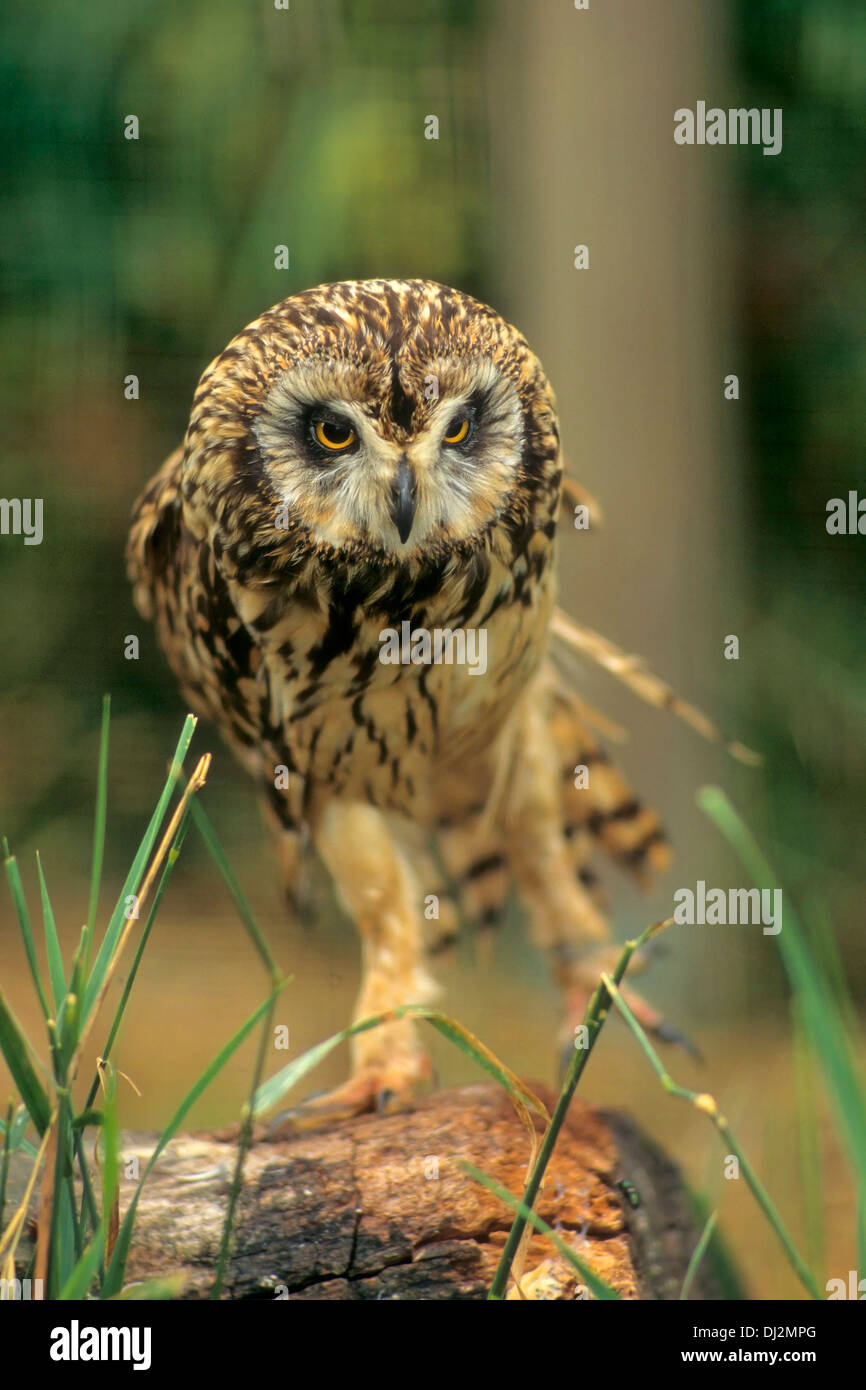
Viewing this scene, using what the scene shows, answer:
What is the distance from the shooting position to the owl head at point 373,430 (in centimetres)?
85

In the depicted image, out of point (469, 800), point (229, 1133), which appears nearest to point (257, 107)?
point (469, 800)

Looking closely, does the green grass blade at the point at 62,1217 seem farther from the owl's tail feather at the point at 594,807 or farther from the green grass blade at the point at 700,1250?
the owl's tail feather at the point at 594,807

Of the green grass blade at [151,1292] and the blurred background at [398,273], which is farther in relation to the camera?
the blurred background at [398,273]

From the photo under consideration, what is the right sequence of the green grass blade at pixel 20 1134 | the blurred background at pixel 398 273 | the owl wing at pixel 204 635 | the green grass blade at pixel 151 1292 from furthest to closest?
the blurred background at pixel 398 273
the owl wing at pixel 204 635
the green grass blade at pixel 20 1134
the green grass blade at pixel 151 1292

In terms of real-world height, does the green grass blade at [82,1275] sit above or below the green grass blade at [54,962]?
below

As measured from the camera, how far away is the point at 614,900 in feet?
6.49

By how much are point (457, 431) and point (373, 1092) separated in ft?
2.03

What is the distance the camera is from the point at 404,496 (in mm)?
854

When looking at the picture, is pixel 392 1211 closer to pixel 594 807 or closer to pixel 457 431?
pixel 457 431

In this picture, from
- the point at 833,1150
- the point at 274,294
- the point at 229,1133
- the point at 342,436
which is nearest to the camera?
the point at 342,436

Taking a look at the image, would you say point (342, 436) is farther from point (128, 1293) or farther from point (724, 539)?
point (724, 539)

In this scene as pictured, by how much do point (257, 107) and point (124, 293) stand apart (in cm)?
36

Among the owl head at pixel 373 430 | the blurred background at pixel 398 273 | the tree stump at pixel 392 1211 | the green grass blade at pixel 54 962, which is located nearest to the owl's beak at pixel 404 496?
the owl head at pixel 373 430

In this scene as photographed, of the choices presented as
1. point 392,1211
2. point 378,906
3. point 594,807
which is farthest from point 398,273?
point 392,1211
